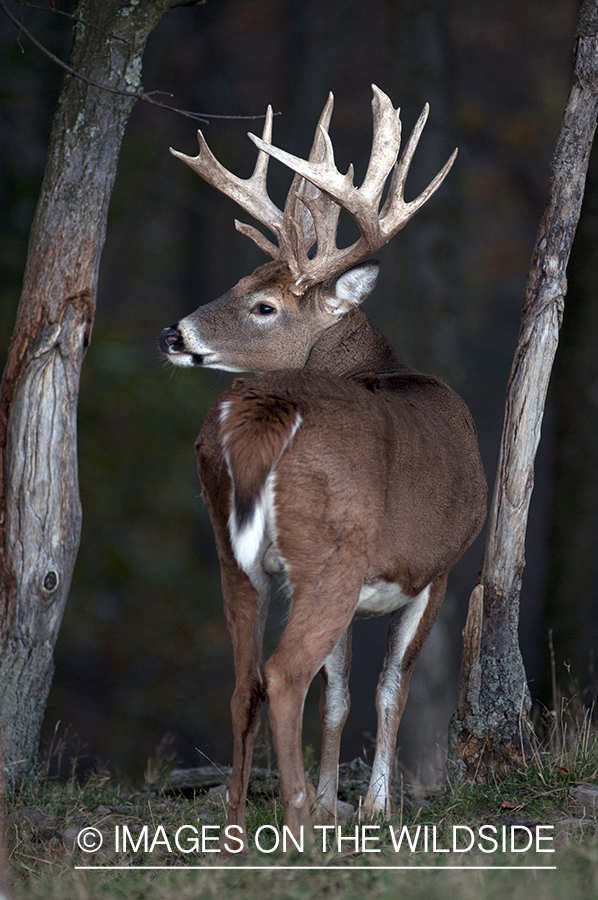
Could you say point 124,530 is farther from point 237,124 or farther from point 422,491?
point 422,491

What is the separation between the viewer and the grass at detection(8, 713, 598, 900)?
10.7 feet

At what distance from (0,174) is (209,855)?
25.8 feet

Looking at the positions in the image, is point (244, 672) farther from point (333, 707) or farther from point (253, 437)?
point (333, 707)

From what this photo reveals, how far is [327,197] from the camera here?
5.43 meters

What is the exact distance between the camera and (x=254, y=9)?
12891 millimetres

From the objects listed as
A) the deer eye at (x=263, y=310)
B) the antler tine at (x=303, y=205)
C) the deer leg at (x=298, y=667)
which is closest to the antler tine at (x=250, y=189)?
the antler tine at (x=303, y=205)

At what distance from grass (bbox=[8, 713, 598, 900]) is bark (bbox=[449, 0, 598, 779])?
29 cm

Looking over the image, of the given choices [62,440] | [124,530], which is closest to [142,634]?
[124,530]

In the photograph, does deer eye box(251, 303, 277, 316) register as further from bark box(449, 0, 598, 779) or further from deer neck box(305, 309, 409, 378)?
bark box(449, 0, 598, 779)

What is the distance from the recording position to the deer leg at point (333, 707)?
5012mm

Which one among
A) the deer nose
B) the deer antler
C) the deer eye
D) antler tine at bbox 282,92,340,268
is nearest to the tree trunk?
the deer nose

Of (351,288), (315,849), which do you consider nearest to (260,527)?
(315,849)

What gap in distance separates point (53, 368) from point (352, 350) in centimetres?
159

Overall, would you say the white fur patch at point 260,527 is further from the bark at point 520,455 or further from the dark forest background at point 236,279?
the dark forest background at point 236,279
